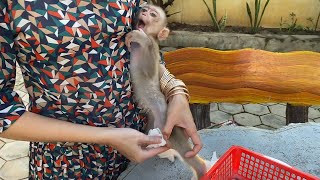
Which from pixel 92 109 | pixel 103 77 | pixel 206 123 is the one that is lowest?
pixel 206 123

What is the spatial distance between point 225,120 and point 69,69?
8.72ft

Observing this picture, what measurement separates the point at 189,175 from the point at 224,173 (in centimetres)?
20

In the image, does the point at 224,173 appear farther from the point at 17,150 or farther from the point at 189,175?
the point at 17,150

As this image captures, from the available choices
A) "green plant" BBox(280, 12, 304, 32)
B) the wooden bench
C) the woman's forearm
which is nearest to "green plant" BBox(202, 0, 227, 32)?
"green plant" BBox(280, 12, 304, 32)

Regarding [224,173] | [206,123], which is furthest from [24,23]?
[206,123]

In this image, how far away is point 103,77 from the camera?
1134 millimetres

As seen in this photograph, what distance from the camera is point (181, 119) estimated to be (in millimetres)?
1344

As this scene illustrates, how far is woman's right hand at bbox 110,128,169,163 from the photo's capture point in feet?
3.65

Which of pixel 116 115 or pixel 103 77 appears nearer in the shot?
pixel 103 77

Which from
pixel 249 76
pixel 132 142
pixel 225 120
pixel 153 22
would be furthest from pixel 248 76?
pixel 225 120

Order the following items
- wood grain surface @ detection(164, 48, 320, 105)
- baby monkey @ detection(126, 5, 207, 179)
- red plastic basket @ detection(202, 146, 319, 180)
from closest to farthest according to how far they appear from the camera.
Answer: red plastic basket @ detection(202, 146, 319, 180), baby monkey @ detection(126, 5, 207, 179), wood grain surface @ detection(164, 48, 320, 105)

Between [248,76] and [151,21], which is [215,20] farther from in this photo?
[151,21]

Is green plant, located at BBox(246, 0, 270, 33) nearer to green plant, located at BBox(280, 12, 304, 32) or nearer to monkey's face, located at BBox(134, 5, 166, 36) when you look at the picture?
green plant, located at BBox(280, 12, 304, 32)

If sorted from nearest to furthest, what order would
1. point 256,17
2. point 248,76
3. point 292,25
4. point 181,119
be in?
point 181,119 < point 248,76 < point 256,17 < point 292,25
